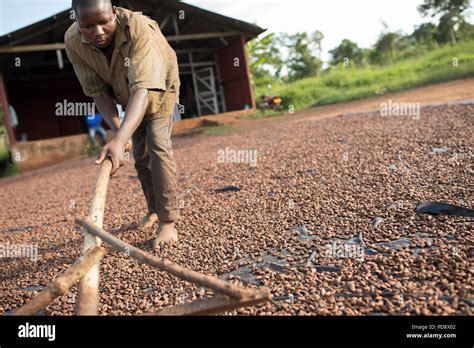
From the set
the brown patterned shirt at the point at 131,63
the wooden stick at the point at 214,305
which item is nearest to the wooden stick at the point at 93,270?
the wooden stick at the point at 214,305

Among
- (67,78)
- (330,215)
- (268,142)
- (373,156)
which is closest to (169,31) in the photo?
(67,78)

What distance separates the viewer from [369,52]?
2516 cm

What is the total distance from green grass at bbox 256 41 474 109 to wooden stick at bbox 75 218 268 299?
10979 millimetres

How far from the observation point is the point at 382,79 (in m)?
14.8

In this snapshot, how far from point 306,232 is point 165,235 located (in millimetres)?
938

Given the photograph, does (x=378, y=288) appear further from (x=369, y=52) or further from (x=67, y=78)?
(x=369, y=52)

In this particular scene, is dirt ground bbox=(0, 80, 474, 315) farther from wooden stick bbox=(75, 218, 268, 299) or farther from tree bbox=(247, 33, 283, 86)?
tree bbox=(247, 33, 283, 86)

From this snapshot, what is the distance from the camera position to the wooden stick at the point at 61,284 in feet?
5.14

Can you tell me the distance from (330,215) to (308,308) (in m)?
1.18

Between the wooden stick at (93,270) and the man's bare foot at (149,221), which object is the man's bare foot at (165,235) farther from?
the wooden stick at (93,270)

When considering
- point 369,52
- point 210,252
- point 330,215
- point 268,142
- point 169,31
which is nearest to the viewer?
point 210,252

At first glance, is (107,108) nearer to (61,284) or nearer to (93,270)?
(93,270)

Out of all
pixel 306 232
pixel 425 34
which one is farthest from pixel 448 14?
pixel 306 232
